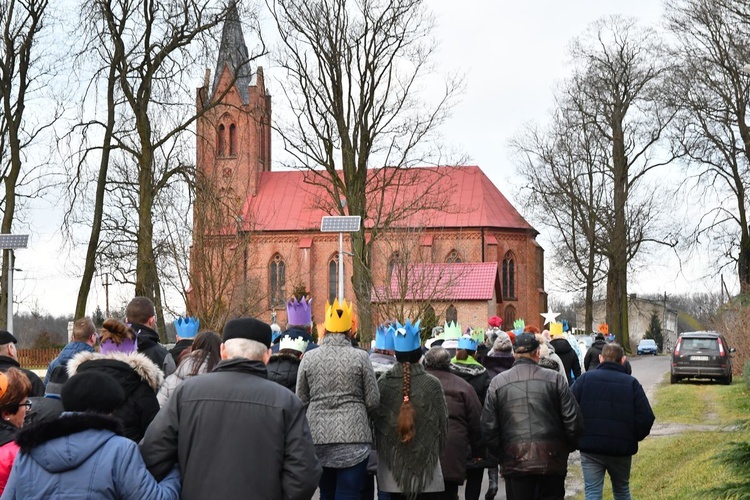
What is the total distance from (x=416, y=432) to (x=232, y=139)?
203 ft

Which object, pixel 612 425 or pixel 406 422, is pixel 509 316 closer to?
pixel 612 425

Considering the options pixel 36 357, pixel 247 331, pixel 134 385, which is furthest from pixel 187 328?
pixel 36 357

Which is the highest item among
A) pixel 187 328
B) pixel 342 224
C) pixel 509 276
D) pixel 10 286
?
pixel 509 276

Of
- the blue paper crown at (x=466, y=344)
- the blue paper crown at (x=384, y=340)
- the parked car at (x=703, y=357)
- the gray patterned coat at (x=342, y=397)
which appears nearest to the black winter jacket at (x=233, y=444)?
the gray patterned coat at (x=342, y=397)

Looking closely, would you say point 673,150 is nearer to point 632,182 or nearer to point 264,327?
point 632,182

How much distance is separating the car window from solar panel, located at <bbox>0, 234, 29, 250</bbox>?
18.7 meters

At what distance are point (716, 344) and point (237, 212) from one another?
47.4 ft

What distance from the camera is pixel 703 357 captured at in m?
31.0

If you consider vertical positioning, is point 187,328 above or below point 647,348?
above

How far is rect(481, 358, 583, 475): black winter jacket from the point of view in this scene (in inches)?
318

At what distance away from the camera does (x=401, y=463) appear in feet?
25.9

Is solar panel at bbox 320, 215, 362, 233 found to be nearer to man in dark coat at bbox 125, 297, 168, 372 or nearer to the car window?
the car window

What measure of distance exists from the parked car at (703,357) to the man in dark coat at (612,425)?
22742mm

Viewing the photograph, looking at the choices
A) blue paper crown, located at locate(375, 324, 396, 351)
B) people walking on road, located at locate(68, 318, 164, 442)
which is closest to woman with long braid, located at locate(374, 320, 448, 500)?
blue paper crown, located at locate(375, 324, 396, 351)
